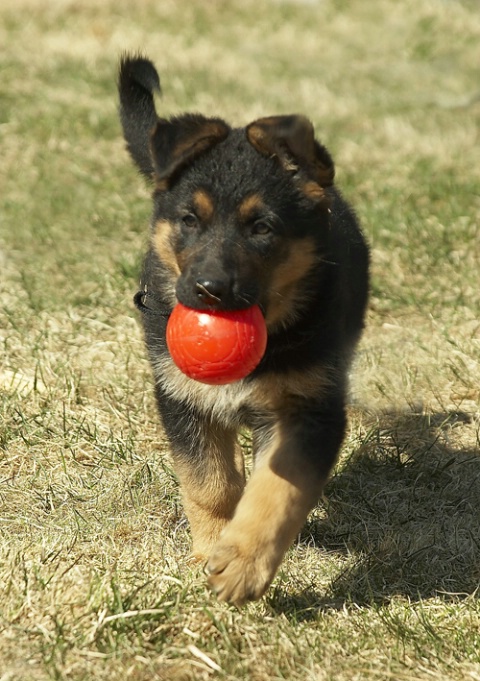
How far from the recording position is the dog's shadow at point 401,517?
329cm

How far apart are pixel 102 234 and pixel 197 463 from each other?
3185 mm

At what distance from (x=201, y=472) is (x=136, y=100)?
4.91 ft

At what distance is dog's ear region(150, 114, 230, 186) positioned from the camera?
3145mm

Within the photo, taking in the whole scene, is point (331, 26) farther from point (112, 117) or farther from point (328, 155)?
point (328, 155)

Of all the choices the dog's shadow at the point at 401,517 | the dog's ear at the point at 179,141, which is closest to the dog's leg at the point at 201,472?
the dog's shadow at the point at 401,517

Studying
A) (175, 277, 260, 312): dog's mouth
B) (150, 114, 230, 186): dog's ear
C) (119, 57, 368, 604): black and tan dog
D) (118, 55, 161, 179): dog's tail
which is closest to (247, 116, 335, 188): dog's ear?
(119, 57, 368, 604): black and tan dog

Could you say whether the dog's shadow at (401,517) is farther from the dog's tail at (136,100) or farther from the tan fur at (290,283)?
the dog's tail at (136,100)

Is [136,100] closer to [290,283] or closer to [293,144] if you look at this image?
[293,144]

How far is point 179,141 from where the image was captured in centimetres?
316

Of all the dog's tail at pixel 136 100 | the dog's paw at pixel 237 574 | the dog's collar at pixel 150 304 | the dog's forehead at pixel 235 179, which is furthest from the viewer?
the dog's tail at pixel 136 100

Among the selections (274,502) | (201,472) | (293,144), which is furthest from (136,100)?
(274,502)

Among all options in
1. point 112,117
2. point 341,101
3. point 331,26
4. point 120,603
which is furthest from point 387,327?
point 331,26

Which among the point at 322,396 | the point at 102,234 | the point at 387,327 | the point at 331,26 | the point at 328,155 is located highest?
the point at 328,155

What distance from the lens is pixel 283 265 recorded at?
10.2 feet
